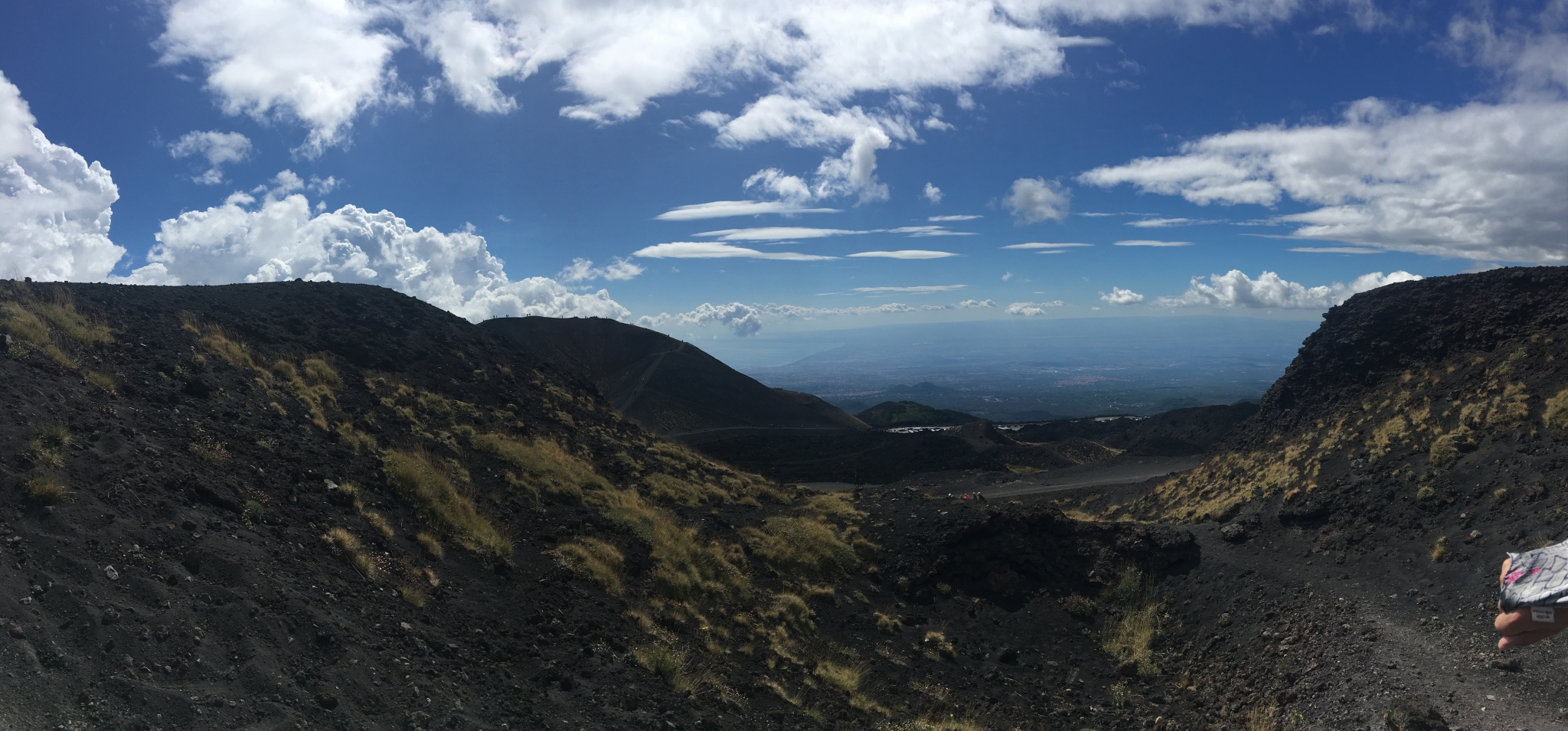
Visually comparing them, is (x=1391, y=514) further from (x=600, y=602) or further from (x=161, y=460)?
(x=161, y=460)

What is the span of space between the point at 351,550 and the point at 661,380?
5759 cm

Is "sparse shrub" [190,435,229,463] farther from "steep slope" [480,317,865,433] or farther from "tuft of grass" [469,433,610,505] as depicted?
"steep slope" [480,317,865,433]

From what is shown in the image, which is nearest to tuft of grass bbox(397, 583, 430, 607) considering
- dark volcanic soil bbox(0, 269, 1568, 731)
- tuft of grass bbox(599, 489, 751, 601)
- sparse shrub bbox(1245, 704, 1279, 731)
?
dark volcanic soil bbox(0, 269, 1568, 731)

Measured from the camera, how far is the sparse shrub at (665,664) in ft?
31.8

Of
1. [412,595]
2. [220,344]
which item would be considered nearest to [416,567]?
[412,595]

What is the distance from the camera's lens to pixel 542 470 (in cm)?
1772

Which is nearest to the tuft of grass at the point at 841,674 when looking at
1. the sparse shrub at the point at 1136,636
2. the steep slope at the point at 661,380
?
the sparse shrub at the point at 1136,636

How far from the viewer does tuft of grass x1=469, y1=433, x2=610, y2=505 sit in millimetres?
16734

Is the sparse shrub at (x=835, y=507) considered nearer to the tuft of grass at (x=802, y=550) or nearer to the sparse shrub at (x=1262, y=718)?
the tuft of grass at (x=802, y=550)

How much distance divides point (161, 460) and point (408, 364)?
15.1 meters

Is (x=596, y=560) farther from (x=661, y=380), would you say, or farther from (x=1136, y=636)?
(x=661, y=380)

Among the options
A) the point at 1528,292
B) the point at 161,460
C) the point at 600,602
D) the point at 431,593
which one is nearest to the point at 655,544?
the point at 600,602

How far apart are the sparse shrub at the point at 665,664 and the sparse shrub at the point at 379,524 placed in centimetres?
448

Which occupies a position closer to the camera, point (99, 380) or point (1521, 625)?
point (1521, 625)
